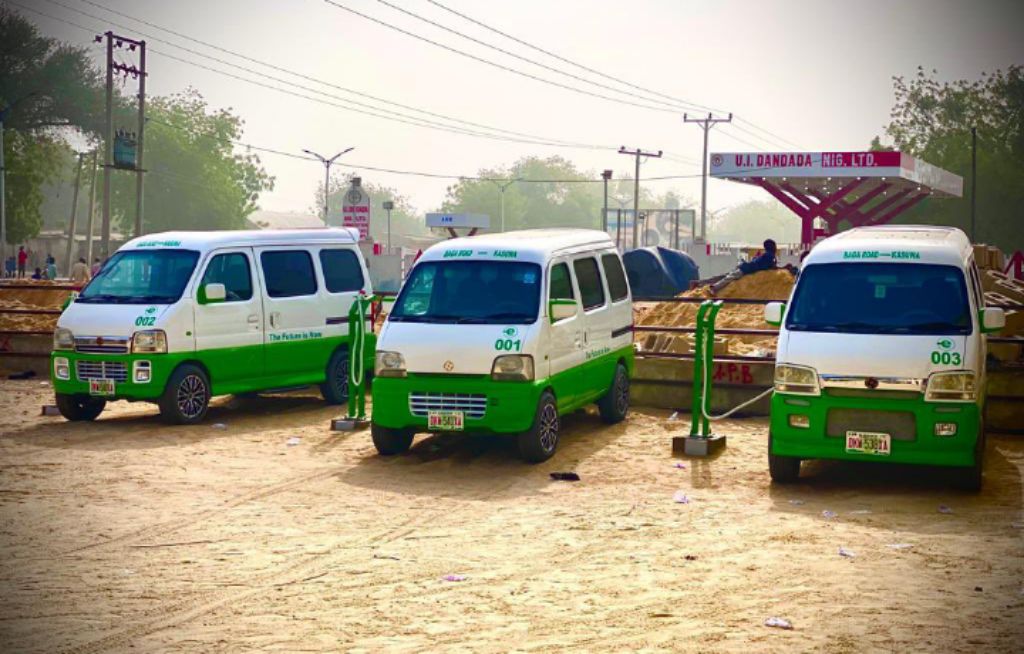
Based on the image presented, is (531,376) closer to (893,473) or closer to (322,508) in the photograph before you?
(322,508)

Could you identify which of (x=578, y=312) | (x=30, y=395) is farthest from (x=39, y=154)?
(x=578, y=312)

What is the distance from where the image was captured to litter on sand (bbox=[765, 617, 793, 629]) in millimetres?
7270

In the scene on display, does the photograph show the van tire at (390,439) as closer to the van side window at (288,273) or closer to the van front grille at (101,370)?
the van front grille at (101,370)

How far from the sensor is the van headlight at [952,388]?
11.1 m

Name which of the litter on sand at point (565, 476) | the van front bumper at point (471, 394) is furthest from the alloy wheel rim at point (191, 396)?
the litter on sand at point (565, 476)

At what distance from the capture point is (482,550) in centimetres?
928

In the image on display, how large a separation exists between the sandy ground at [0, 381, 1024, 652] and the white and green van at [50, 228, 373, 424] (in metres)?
1.01

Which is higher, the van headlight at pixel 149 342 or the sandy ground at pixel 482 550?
the van headlight at pixel 149 342

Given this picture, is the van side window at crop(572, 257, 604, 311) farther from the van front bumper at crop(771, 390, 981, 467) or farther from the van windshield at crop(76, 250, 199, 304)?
the van windshield at crop(76, 250, 199, 304)

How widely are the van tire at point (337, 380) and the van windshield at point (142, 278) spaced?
→ 8.32 feet

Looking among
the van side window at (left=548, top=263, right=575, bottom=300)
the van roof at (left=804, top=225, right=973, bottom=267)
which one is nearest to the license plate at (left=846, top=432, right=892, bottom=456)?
the van roof at (left=804, top=225, right=973, bottom=267)

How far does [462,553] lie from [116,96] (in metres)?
97.0

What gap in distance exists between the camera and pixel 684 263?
37938mm

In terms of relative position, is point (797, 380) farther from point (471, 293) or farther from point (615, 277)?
point (615, 277)
